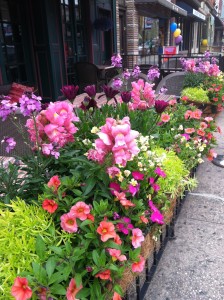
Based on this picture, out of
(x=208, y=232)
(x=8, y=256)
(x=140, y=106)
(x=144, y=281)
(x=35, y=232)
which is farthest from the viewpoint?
(x=208, y=232)

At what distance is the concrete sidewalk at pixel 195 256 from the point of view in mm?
2143

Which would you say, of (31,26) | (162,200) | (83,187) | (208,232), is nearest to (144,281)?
(162,200)

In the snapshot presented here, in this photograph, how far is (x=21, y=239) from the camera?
132cm

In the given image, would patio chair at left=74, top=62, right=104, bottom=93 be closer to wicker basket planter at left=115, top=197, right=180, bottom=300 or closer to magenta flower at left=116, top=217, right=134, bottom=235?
wicker basket planter at left=115, top=197, right=180, bottom=300

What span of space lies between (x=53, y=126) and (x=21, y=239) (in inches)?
22.3

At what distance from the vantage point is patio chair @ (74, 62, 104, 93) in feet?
24.9

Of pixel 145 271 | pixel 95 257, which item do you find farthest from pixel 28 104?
pixel 145 271

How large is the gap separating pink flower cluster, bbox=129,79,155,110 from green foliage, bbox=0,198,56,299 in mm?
1297

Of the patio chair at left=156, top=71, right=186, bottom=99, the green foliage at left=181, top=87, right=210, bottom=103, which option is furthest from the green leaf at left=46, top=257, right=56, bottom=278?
the patio chair at left=156, top=71, right=186, bottom=99

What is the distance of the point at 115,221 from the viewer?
147 centimetres

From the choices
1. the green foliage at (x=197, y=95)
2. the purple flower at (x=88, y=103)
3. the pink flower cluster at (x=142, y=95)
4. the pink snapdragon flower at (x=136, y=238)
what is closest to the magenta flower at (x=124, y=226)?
the pink snapdragon flower at (x=136, y=238)

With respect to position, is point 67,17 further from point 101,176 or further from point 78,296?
point 78,296

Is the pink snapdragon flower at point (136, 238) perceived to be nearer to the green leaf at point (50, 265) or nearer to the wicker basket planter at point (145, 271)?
the wicker basket planter at point (145, 271)

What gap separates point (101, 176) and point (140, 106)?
1031 mm
